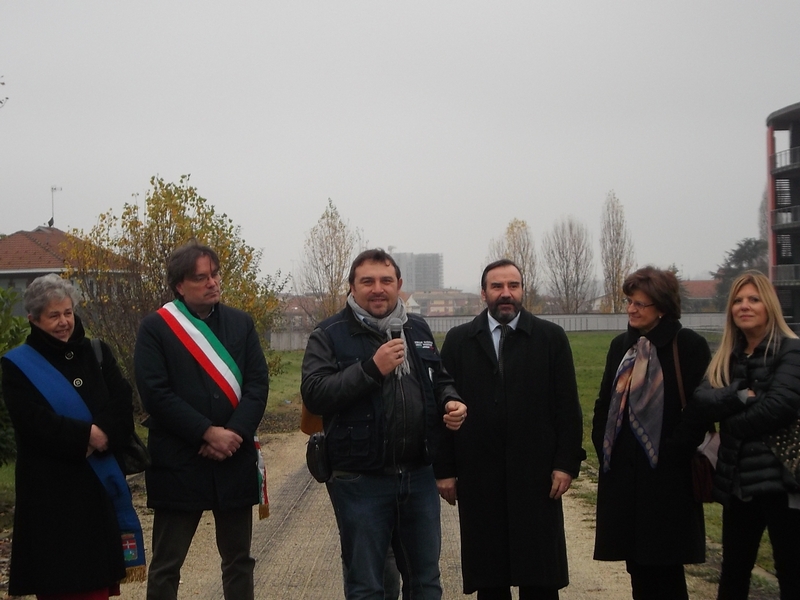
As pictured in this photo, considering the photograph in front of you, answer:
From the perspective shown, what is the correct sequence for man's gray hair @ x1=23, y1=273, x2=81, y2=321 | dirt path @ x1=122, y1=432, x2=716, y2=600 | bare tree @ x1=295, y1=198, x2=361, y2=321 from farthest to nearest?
bare tree @ x1=295, y1=198, x2=361, y2=321 → dirt path @ x1=122, y1=432, x2=716, y2=600 → man's gray hair @ x1=23, y1=273, x2=81, y2=321

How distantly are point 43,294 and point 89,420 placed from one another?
27.1 inches

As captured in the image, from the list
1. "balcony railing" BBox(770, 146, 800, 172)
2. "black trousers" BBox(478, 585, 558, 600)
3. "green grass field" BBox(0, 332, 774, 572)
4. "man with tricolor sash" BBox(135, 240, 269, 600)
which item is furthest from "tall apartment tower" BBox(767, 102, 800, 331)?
"man with tricolor sash" BBox(135, 240, 269, 600)

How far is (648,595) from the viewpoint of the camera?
16.2 feet

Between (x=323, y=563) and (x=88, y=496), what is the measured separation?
2628 mm

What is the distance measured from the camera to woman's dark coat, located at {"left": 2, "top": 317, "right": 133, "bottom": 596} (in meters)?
4.32

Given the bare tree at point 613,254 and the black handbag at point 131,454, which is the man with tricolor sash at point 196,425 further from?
the bare tree at point 613,254

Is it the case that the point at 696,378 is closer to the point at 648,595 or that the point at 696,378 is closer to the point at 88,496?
the point at 648,595

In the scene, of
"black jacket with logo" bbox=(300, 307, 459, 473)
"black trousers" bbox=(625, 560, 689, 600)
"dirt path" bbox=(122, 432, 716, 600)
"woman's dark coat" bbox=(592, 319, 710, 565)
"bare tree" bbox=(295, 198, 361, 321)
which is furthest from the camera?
"bare tree" bbox=(295, 198, 361, 321)

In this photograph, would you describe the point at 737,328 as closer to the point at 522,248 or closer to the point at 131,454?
the point at 131,454

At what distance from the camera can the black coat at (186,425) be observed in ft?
14.7

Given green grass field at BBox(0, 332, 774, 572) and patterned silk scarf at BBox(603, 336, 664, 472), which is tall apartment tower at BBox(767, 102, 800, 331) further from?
patterned silk scarf at BBox(603, 336, 664, 472)

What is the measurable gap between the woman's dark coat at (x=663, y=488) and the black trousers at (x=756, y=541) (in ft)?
0.63

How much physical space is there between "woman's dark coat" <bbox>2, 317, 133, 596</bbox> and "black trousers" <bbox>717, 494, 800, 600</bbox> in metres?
3.22

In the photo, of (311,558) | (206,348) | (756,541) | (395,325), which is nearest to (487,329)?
(395,325)
